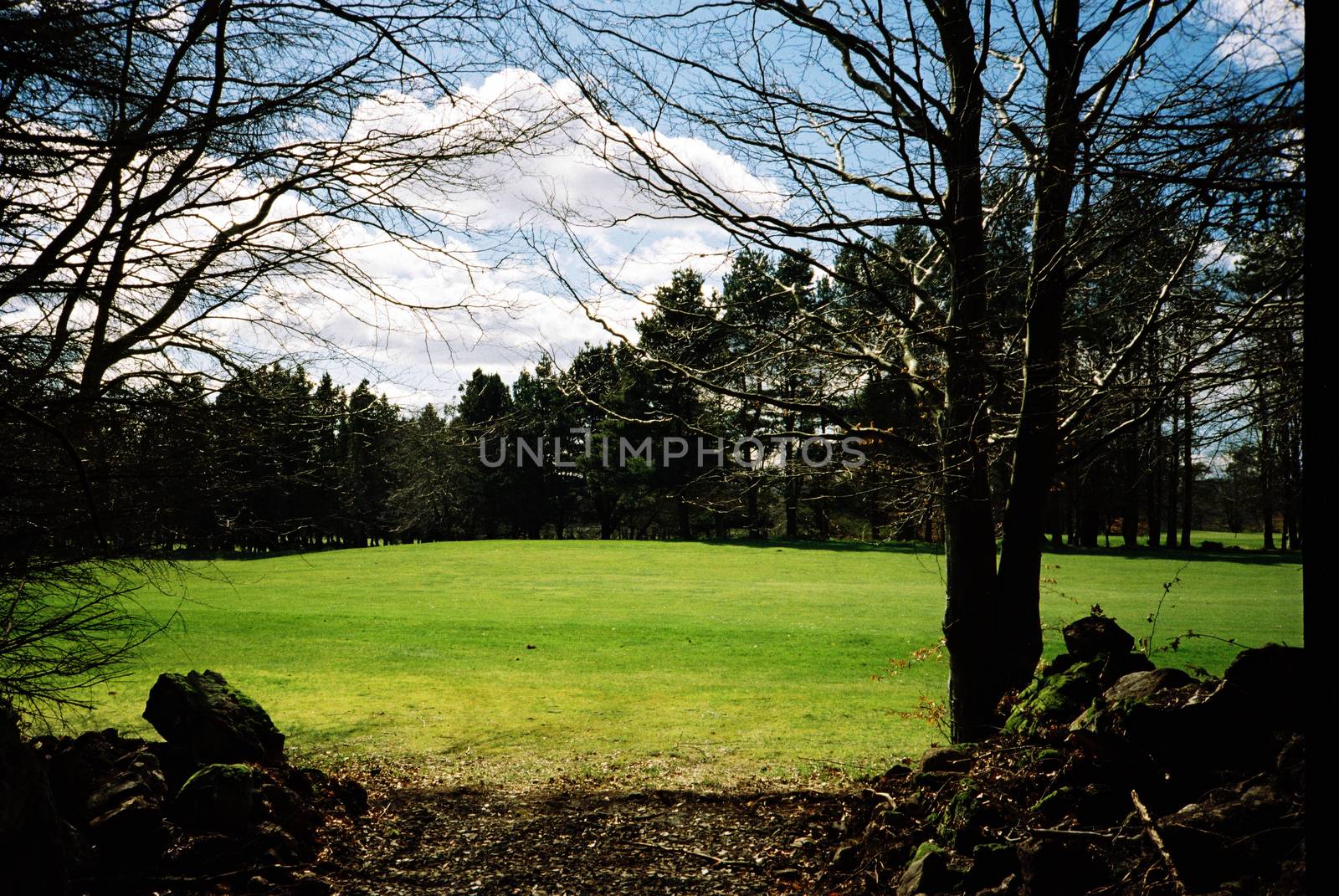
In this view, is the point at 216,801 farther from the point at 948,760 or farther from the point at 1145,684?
the point at 1145,684

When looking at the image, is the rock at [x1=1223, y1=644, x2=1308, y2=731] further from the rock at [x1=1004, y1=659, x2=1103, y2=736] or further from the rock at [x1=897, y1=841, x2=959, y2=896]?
the rock at [x1=897, y1=841, x2=959, y2=896]

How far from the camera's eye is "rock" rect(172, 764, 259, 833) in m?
5.82

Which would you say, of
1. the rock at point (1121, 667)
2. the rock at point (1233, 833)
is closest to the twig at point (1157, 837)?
the rock at point (1233, 833)

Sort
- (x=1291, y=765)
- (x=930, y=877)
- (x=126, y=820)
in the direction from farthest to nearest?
1. (x=126, y=820)
2. (x=930, y=877)
3. (x=1291, y=765)

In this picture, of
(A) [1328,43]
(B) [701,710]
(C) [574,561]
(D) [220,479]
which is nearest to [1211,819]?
(A) [1328,43]

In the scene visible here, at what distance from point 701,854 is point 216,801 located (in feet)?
11.0

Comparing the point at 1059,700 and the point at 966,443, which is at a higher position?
the point at 966,443

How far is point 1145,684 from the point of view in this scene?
507cm

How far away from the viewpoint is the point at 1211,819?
156 inches

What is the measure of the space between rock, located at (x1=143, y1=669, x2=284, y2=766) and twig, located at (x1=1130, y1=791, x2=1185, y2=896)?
6.19m

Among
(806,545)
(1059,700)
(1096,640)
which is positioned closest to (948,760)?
(1059,700)

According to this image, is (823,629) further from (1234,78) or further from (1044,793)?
(1234,78)

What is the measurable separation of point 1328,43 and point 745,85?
13.0 feet

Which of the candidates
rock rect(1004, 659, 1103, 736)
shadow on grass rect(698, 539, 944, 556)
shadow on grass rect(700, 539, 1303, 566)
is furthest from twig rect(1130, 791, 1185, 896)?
shadow on grass rect(698, 539, 944, 556)
